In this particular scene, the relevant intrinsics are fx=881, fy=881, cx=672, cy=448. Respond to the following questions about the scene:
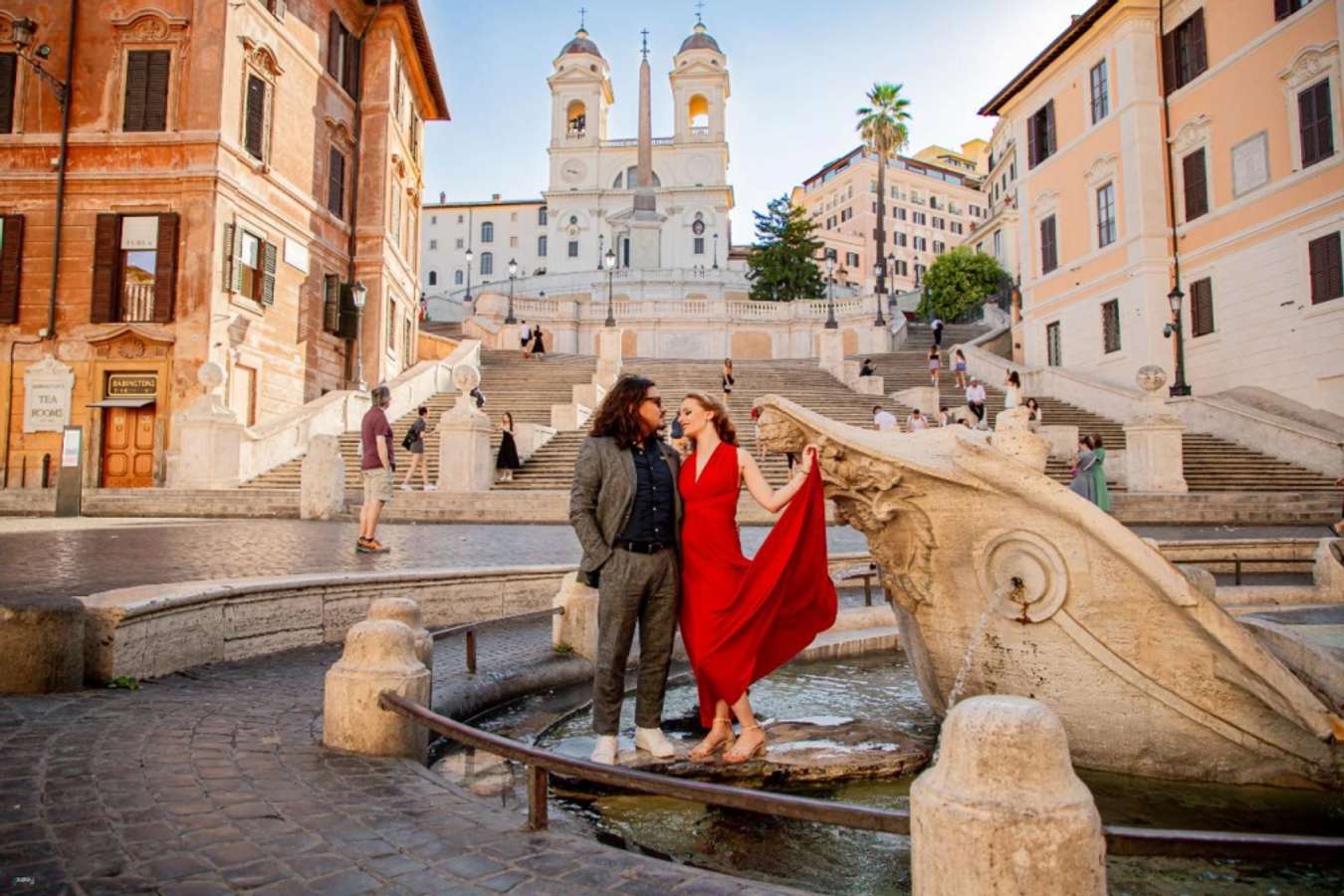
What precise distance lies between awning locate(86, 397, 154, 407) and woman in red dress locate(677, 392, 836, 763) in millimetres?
22049

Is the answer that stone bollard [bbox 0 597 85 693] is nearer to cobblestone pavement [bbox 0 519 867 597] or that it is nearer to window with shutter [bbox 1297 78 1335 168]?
cobblestone pavement [bbox 0 519 867 597]

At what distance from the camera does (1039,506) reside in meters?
3.96

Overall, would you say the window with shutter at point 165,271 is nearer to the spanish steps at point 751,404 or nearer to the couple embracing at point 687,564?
the spanish steps at point 751,404

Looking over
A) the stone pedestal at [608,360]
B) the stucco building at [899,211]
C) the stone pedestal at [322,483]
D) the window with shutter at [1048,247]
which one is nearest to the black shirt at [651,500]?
the stone pedestal at [322,483]

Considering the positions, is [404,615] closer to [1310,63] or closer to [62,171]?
[62,171]

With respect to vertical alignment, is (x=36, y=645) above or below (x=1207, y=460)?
below

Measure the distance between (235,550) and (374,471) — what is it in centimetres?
169

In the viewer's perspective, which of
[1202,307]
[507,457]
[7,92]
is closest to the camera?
[507,457]

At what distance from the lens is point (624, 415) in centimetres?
396

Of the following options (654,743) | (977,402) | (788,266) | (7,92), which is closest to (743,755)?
(654,743)

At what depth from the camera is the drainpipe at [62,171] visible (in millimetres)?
22047

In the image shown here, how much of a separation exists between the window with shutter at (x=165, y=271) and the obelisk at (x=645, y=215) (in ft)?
130

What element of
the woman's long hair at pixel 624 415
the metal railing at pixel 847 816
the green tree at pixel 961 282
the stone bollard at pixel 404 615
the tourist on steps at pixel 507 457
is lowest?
the metal railing at pixel 847 816

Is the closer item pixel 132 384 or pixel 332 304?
pixel 132 384
